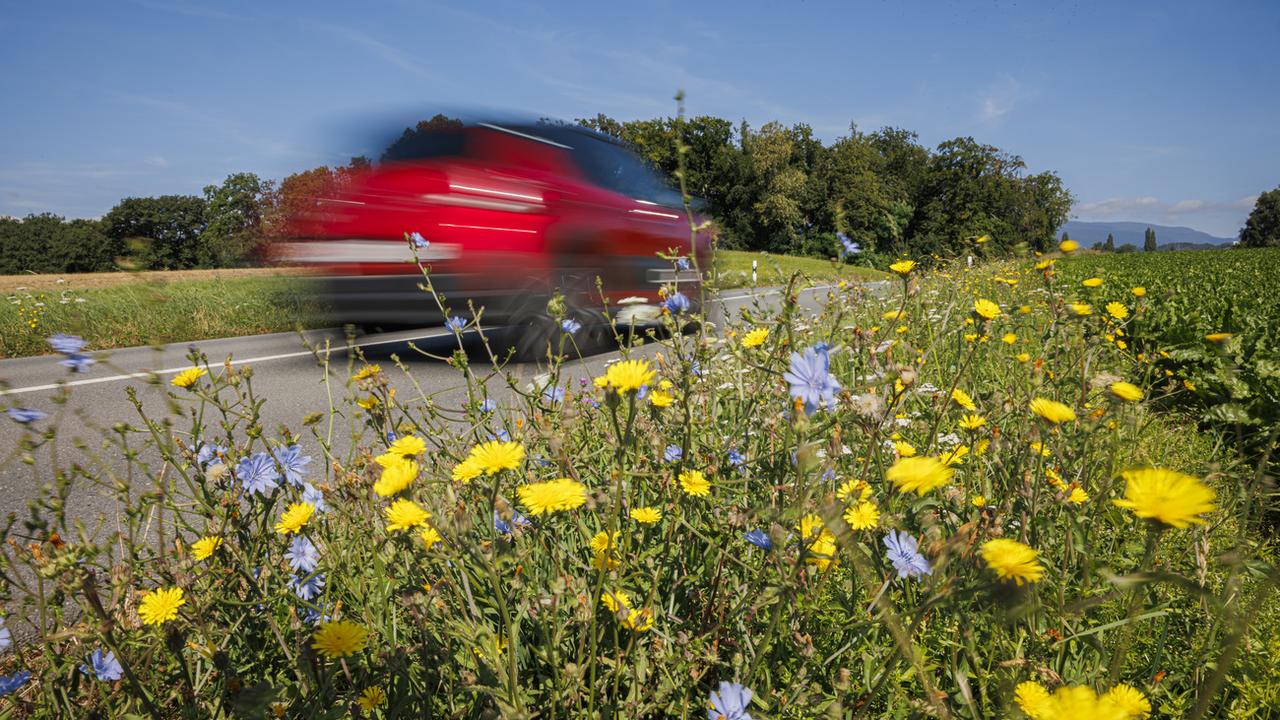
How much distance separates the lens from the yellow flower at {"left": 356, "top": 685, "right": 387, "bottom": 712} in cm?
101

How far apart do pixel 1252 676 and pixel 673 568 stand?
3.79 feet

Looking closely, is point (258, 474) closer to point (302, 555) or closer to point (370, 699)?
point (302, 555)

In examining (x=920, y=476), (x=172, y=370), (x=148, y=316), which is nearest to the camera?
(x=920, y=476)

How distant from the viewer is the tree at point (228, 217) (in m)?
1.73

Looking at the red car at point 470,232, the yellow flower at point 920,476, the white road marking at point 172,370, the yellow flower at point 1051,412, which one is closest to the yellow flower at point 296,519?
the yellow flower at point 920,476

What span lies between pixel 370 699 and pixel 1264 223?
102m

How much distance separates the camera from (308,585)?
1271 mm

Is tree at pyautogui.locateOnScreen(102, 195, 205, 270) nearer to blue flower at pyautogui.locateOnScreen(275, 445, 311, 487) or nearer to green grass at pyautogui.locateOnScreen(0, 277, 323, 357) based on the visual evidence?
blue flower at pyautogui.locateOnScreen(275, 445, 311, 487)

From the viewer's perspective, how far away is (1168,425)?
298cm

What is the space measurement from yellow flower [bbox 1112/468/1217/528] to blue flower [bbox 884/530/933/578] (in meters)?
0.48

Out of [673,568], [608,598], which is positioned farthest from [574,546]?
[608,598]

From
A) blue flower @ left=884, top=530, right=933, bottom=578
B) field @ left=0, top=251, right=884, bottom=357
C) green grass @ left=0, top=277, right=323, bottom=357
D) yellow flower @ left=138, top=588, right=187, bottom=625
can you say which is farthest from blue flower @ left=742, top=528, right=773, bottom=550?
green grass @ left=0, top=277, right=323, bottom=357

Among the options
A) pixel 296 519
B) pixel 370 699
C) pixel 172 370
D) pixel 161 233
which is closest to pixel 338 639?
pixel 370 699

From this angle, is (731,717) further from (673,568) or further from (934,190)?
(934,190)
